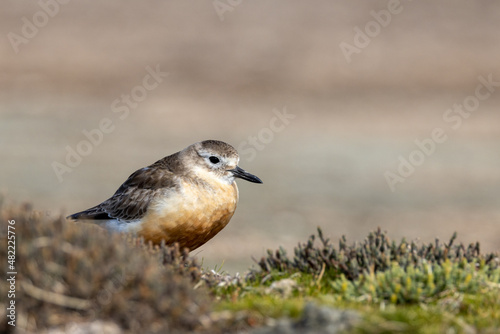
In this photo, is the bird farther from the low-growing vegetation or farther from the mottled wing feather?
the low-growing vegetation

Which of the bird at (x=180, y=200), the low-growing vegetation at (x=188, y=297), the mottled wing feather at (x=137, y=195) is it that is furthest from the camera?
the mottled wing feather at (x=137, y=195)

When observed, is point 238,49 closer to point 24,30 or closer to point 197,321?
point 24,30

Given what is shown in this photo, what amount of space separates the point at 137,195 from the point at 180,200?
2.96ft

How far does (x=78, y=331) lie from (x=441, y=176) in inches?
1005

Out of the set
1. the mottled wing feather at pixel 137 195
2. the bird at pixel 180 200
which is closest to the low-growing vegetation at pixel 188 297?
the bird at pixel 180 200

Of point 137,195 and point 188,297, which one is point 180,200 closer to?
point 137,195

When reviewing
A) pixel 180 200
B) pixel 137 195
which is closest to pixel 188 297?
pixel 180 200

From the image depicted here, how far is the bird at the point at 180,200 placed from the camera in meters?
10.2

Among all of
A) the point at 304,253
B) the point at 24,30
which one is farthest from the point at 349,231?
the point at 24,30

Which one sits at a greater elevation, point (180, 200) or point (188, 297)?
point (180, 200)

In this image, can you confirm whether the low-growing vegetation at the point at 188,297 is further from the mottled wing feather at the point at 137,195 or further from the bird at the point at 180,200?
the mottled wing feather at the point at 137,195

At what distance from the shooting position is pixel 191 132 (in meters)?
34.6

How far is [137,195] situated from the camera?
11.0m

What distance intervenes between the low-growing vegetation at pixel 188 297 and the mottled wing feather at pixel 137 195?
8.54 ft
